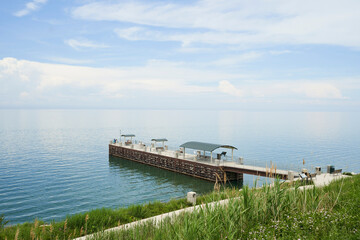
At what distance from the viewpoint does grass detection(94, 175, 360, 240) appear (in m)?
6.15

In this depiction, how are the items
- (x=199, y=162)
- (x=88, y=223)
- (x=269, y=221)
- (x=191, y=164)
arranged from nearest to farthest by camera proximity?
(x=269, y=221) → (x=88, y=223) → (x=199, y=162) → (x=191, y=164)

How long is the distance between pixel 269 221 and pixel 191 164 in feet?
99.0

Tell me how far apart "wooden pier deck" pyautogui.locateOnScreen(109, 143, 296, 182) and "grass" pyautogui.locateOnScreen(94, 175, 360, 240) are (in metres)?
17.6

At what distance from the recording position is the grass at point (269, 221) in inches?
242

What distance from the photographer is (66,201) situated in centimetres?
2584

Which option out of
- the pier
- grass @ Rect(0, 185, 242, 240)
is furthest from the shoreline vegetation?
the pier

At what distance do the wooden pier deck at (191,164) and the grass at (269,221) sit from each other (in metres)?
17.6

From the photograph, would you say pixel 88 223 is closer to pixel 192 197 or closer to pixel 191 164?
pixel 192 197

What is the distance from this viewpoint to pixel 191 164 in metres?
37.3

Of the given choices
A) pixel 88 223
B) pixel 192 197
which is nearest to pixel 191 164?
pixel 192 197

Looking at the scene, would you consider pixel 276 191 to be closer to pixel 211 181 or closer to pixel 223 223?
pixel 223 223

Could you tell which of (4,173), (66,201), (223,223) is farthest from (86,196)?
(223,223)

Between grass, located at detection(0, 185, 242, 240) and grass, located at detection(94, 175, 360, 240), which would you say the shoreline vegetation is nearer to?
grass, located at detection(94, 175, 360, 240)

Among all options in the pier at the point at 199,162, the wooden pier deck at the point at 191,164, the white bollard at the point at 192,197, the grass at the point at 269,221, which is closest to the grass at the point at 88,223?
the white bollard at the point at 192,197
